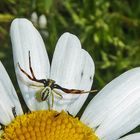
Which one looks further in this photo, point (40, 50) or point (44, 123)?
point (40, 50)

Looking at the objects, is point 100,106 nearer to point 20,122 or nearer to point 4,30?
point 20,122

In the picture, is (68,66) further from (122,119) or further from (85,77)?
(122,119)

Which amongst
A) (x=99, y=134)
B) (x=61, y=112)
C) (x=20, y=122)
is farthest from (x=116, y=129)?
(x=20, y=122)

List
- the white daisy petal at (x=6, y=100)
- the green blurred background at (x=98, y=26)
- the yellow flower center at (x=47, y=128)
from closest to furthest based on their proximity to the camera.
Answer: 1. the yellow flower center at (x=47, y=128)
2. the white daisy petal at (x=6, y=100)
3. the green blurred background at (x=98, y=26)

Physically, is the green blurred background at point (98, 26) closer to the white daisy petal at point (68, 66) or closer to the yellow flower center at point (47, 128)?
the white daisy petal at point (68, 66)

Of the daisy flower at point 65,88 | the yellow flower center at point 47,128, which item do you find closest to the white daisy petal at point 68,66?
the daisy flower at point 65,88

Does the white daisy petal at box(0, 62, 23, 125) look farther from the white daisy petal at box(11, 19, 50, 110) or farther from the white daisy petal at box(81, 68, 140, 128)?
the white daisy petal at box(81, 68, 140, 128)
